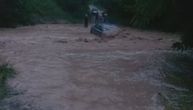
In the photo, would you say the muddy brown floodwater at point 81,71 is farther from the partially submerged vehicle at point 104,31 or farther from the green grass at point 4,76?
the partially submerged vehicle at point 104,31

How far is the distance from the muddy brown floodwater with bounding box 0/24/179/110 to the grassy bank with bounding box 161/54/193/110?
0.37 meters

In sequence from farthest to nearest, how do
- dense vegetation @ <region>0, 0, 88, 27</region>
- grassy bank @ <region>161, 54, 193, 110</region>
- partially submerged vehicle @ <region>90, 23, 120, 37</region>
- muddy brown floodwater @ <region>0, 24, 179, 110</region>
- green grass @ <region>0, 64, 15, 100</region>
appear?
dense vegetation @ <region>0, 0, 88, 27</region>, partially submerged vehicle @ <region>90, 23, 120, 37</region>, green grass @ <region>0, 64, 15, 100</region>, grassy bank @ <region>161, 54, 193, 110</region>, muddy brown floodwater @ <region>0, 24, 179, 110</region>

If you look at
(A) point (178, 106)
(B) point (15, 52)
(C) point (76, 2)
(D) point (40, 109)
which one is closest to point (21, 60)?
(B) point (15, 52)

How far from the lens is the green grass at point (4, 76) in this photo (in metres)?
13.0

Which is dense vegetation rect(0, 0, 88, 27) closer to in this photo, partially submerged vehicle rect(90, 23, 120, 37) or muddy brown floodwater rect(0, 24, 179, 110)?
muddy brown floodwater rect(0, 24, 179, 110)

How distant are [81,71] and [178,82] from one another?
353 centimetres

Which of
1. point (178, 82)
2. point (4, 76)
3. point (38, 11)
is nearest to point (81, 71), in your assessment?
point (4, 76)

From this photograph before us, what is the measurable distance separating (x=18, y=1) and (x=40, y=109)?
74.5ft

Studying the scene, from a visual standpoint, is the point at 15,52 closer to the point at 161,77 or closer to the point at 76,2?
the point at 161,77

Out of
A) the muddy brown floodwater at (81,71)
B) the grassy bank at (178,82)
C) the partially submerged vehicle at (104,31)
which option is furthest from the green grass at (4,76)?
the partially submerged vehicle at (104,31)

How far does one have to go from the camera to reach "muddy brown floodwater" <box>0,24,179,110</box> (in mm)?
12461

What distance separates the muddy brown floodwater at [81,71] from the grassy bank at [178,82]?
375 millimetres

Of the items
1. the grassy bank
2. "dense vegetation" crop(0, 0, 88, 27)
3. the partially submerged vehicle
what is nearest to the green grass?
the grassy bank

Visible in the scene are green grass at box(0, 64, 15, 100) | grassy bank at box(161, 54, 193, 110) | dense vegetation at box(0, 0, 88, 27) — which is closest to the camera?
grassy bank at box(161, 54, 193, 110)
